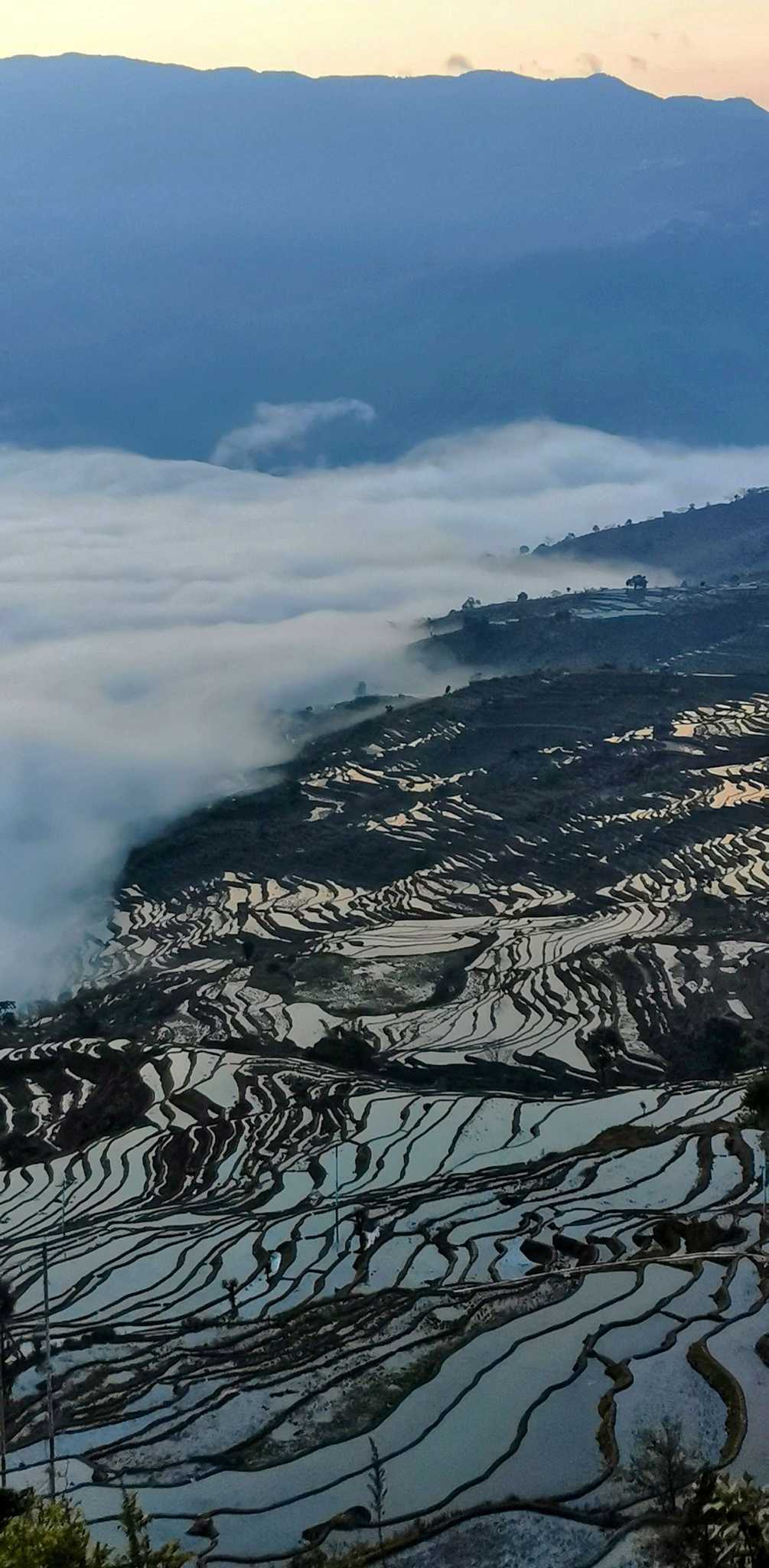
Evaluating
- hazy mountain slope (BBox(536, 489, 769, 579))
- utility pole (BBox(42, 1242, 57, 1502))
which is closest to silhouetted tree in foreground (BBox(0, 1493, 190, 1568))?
→ utility pole (BBox(42, 1242, 57, 1502))

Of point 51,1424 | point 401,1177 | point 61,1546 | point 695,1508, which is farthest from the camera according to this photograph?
point 401,1177

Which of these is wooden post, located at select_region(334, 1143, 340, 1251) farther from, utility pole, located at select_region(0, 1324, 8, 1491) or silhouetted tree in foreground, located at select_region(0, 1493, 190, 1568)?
silhouetted tree in foreground, located at select_region(0, 1493, 190, 1568)

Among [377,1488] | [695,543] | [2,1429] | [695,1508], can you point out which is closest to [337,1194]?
[2,1429]

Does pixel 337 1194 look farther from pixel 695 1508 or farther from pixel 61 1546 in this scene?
pixel 61 1546

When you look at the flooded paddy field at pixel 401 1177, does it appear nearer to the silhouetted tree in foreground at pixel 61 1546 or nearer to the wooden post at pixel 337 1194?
the wooden post at pixel 337 1194

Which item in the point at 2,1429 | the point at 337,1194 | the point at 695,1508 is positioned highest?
the point at 337,1194

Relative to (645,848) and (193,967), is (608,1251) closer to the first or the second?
(193,967)

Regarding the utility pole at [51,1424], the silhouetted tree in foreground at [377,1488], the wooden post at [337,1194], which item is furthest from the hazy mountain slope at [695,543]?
the silhouetted tree in foreground at [377,1488]
